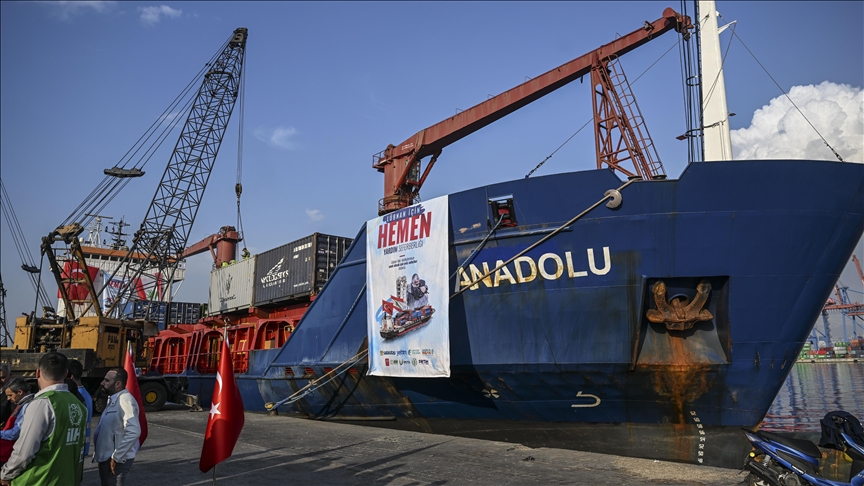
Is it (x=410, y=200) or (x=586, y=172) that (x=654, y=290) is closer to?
(x=586, y=172)

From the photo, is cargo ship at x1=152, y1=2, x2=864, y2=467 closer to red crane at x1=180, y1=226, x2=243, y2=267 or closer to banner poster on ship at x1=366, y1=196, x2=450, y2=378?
banner poster on ship at x1=366, y1=196, x2=450, y2=378

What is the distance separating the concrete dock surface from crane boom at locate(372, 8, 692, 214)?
9631mm

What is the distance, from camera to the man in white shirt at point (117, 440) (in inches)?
215

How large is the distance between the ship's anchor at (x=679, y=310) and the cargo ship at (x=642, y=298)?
0.07 ft

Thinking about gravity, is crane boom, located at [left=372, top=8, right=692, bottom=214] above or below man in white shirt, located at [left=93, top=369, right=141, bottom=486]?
above

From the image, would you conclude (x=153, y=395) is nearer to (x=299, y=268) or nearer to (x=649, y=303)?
(x=299, y=268)

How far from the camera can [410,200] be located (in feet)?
65.2

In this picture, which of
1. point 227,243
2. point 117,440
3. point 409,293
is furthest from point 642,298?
point 227,243

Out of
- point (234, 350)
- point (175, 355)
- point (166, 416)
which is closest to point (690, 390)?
point (166, 416)

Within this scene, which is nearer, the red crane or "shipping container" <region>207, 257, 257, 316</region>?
"shipping container" <region>207, 257, 257, 316</region>

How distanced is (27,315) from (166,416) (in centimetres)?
599

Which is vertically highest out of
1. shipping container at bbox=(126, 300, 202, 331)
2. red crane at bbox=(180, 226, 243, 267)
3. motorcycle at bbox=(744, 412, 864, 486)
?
red crane at bbox=(180, 226, 243, 267)

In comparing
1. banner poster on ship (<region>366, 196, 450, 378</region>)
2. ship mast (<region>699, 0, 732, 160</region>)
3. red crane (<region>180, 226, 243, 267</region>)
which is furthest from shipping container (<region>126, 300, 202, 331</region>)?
→ ship mast (<region>699, 0, 732, 160</region>)

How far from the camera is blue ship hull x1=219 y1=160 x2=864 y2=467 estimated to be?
906cm
